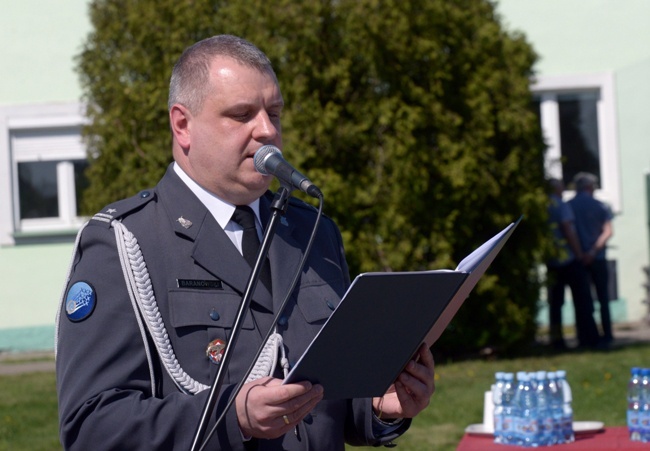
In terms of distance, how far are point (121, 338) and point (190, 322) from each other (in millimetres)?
172

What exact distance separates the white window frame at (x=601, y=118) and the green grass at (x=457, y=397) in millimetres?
3366

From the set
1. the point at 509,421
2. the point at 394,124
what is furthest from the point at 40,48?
the point at 509,421

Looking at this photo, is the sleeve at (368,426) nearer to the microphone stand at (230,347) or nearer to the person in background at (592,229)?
the microphone stand at (230,347)

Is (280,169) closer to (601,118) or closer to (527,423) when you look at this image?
(527,423)

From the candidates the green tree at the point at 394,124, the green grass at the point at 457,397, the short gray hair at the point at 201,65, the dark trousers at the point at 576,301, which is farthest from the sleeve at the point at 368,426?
the dark trousers at the point at 576,301

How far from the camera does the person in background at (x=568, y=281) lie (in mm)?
11742

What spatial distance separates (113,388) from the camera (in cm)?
257

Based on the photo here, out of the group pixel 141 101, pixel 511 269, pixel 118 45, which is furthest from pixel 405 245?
Result: pixel 118 45

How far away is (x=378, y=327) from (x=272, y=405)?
0.91 feet

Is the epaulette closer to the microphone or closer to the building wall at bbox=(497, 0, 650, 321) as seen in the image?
the microphone

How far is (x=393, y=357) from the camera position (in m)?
2.58

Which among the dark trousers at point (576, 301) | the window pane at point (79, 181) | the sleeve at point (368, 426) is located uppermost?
the window pane at point (79, 181)

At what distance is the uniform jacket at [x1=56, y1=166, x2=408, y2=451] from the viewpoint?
2553mm

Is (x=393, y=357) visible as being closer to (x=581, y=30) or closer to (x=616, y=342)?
(x=616, y=342)
